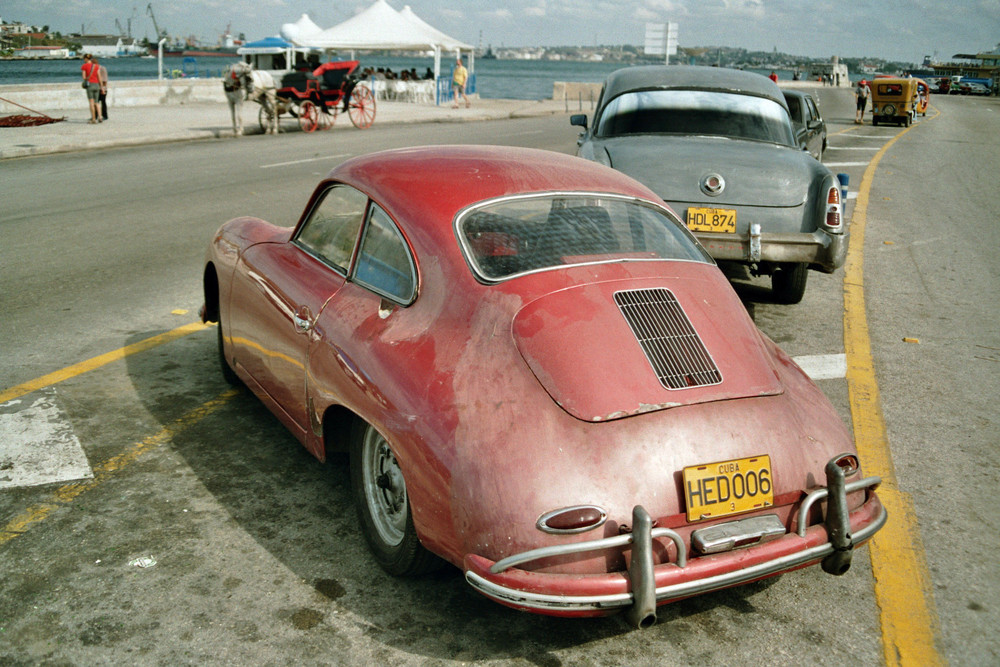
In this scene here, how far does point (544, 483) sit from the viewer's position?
2812 millimetres

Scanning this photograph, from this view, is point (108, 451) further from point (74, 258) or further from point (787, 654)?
point (74, 258)

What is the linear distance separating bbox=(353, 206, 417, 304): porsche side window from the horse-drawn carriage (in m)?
20.1

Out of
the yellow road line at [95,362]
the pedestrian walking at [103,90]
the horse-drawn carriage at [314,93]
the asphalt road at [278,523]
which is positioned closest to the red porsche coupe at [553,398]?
the asphalt road at [278,523]

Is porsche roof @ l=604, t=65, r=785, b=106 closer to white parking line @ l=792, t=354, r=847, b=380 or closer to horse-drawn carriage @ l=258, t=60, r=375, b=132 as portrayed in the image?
white parking line @ l=792, t=354, r=847, b=380

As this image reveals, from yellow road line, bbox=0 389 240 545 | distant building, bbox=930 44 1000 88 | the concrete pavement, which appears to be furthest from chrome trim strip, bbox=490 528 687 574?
distant building, bbox=930 44 1000 88

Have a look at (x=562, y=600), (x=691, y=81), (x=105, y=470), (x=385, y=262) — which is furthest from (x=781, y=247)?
(x=105, y=470)

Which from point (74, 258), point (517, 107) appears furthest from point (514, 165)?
point (517, 107)

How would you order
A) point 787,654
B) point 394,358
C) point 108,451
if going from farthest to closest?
point 108,451 → point 394,358 → point 787,654

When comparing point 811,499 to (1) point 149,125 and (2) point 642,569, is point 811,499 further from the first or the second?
(1) point 149,125

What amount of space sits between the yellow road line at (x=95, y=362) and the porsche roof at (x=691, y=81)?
4881 millimetres

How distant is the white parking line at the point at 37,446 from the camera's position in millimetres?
4109

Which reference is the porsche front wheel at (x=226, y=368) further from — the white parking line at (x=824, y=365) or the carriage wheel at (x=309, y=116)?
the carriage wheel at (x=309, y=116)

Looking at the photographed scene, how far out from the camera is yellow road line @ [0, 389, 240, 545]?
3.70 meters

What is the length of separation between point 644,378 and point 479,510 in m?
0.73
